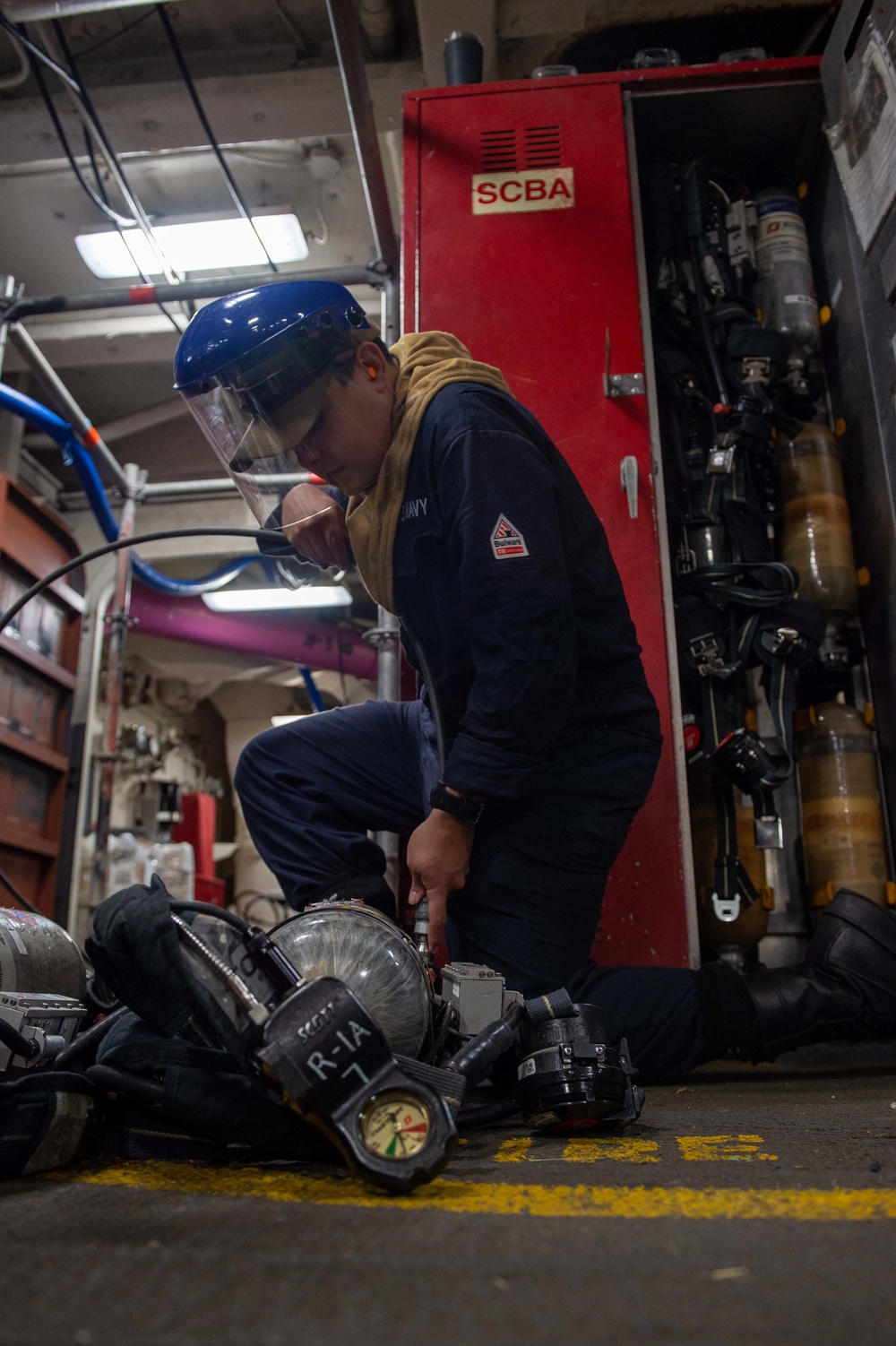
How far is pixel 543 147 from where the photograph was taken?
2.36 meters

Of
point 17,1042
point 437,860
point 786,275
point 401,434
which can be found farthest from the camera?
point 786,275

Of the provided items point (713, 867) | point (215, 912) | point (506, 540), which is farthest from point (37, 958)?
point (713, 867)

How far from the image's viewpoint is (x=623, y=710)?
1541 mm

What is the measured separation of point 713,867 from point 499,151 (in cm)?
189

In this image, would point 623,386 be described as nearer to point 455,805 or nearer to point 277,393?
point 277,393

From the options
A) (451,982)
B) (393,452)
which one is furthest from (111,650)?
(451,982)

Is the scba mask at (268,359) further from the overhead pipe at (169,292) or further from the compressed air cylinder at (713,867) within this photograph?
the overhead pipe at (169,292)

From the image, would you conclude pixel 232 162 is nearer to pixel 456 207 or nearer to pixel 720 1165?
pixel 456 207

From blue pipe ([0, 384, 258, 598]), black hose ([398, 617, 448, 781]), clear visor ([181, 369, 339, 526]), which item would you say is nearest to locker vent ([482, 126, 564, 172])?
clear visor ([181, 369, 339, 526])

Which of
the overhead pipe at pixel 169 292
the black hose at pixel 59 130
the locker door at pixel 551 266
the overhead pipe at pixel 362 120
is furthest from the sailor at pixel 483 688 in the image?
the black hose at pixel 59 130

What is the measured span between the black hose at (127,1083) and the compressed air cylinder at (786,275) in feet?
7.58

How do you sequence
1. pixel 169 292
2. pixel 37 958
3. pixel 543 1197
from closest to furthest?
pixel 543 1197, pixel 37 958, pixel 169 292

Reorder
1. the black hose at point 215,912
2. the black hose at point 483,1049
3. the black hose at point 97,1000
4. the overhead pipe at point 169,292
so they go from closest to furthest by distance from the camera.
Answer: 1. the black hose at point 215,912
2. the black hose at point 483,1049
3. the black hose at point 97,1000
4. the overhead pipe at point 169,292

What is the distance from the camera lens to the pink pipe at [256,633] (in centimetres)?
539
